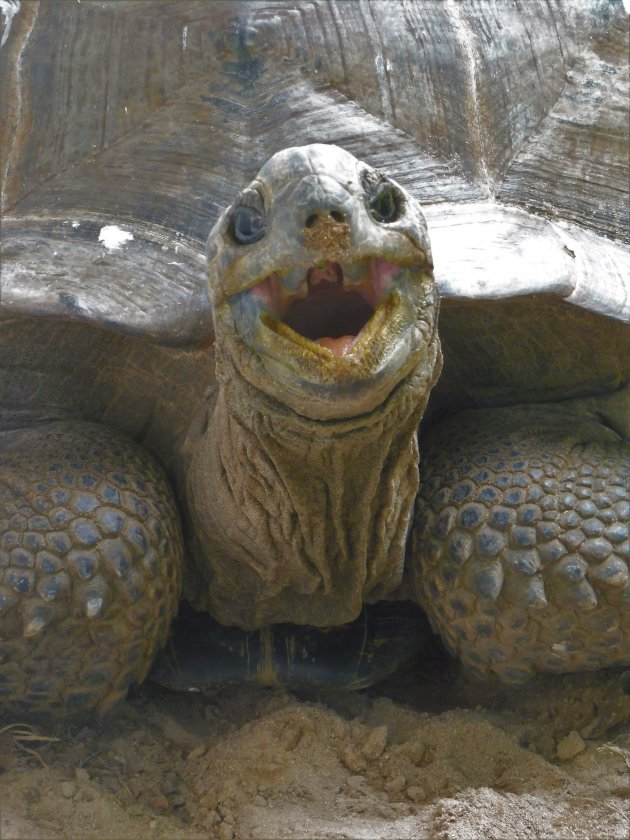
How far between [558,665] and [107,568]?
123 centimetres

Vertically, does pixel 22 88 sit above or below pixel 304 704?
above

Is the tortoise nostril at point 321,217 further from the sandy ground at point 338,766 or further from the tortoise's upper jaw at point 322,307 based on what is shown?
the sandy ground at point 338,766

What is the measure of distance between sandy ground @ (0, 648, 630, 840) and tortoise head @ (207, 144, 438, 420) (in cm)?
92

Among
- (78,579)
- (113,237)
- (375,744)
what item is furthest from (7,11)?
(375,744)

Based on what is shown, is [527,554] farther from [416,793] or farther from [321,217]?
[321,217]

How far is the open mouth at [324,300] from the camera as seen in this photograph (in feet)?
7.24

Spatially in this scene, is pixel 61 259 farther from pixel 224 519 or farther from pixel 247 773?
pixel 247 773

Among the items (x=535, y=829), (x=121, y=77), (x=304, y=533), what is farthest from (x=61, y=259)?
(x=535, y=829)

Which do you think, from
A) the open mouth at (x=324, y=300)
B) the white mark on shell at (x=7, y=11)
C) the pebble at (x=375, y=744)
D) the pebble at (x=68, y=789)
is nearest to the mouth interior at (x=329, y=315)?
the open mouth at (x=324, y=300)

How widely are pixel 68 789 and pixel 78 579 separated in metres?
0.52

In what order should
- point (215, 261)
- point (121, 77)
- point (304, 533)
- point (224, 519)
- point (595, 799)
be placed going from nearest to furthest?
1. point (215, 261)
2. point (595, 799)
3. point (304, 533)
4. point (224, 519)
5. point (121, 77)

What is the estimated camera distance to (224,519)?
295cm

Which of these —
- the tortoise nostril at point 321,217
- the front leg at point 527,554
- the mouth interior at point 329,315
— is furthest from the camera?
the front leg at point 527,554

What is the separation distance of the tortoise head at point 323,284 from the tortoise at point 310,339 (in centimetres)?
1
